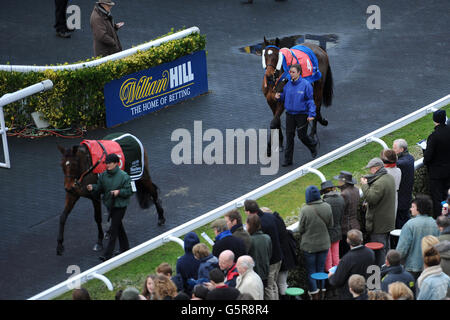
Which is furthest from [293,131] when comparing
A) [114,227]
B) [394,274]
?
[394,274]

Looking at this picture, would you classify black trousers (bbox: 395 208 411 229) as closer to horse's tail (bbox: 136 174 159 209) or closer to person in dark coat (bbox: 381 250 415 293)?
→ person in dark coat (bbox: 381 250 415 293)

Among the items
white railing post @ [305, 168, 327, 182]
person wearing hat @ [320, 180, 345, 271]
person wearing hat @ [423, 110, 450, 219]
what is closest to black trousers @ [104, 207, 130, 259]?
white railing post @ [305, 168, 327, 182]

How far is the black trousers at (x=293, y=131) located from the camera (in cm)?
1351

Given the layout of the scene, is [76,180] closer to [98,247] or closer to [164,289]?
[98,247]

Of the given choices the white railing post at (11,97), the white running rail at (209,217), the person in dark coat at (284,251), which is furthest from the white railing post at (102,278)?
the white railing post at (11,97)

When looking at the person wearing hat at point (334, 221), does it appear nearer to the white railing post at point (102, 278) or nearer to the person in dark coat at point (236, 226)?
the person in dark coat at point (236, 226)

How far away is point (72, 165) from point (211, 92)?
21.4 ft

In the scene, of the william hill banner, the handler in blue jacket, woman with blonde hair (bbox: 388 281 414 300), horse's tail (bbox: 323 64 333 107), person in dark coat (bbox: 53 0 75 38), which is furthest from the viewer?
person in dark coat (bbox: 53 0 75 38)

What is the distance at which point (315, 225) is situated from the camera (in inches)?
391

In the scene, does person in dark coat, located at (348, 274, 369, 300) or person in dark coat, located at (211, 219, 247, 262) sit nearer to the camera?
person in dark coat, located at (348, 274, 369, 300)

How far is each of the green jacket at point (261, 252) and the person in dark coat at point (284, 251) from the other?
1.24ft

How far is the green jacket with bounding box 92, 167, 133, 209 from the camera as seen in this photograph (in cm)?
1069

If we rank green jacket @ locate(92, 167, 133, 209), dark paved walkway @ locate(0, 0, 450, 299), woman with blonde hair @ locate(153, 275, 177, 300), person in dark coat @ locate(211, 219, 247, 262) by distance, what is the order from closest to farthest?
woman with blonde hair @ locate(153, 275, 177, 300)
person in dark coat @ locate(211, 219, 247, 262)
green jacket @ locate(92, 167, 133, 209)
dark paved walkway @ locate(0, 0, 450, 299)

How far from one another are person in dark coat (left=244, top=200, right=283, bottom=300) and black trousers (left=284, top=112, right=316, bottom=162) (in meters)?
4.11
